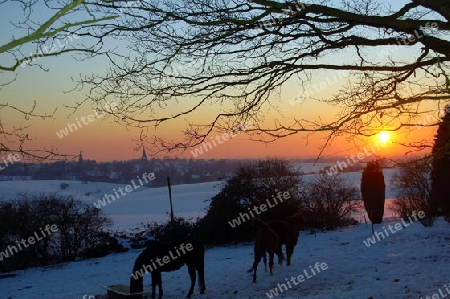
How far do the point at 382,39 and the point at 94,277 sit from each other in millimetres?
15620

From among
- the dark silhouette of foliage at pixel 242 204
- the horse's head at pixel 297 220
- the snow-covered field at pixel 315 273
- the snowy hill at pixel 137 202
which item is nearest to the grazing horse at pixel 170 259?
the snow-covered field at pixel 315 273

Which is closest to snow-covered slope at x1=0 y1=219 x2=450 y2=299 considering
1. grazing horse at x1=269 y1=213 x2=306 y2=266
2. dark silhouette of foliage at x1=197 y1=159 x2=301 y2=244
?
grazing horse at x1=269 y1=213 x2=306 y2=266

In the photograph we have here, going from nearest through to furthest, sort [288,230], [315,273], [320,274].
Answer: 1. [320,274]
2. [315,273]
3. [288,230]

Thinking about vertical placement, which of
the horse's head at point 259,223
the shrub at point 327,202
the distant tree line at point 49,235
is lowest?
the shrub at point 327,202

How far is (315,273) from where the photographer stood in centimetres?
1138

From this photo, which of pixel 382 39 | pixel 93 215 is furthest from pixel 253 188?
pixel 382 39

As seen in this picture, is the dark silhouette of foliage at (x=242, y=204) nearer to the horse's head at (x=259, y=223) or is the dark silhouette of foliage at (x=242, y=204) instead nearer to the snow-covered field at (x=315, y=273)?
the snow-covered field at (x=315, y=273)

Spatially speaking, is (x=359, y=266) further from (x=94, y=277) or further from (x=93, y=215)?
(x=93, y=215)

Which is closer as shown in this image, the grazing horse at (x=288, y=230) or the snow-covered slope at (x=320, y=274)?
the snow-covered slope at (x=320, y=274)

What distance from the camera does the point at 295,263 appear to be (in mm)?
13320

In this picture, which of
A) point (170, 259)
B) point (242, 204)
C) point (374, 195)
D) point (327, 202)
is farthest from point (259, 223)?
point (327, 202)

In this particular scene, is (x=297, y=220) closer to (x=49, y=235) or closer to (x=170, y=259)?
(x=170, y=259)

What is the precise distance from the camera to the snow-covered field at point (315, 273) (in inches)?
368

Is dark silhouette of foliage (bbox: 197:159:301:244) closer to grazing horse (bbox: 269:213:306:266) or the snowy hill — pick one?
grazing horse (bbox: 269:213:306:266)
